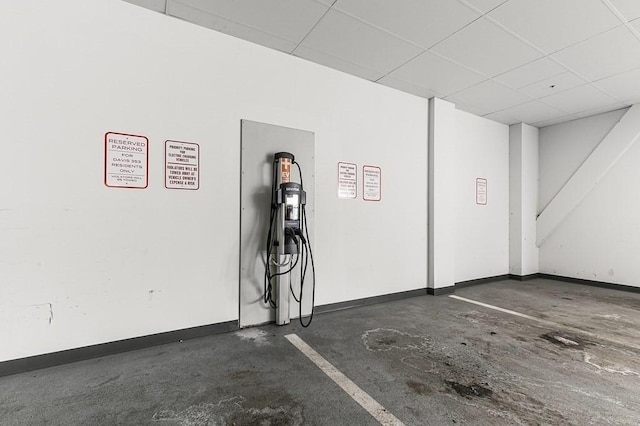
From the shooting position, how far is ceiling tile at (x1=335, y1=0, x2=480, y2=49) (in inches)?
97.8

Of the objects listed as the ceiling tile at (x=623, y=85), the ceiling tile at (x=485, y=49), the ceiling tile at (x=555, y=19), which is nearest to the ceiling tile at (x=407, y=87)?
the ceiling tile at (x=485, y=49)

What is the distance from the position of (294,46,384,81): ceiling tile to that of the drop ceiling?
0.01 m

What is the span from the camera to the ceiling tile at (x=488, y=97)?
13.5 ft

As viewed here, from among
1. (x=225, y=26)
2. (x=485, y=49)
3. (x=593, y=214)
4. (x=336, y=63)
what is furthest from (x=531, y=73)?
(x=225, y=26)

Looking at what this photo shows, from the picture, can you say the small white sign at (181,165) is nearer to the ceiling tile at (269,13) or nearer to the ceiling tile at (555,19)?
the ceiling tile at (269,13)

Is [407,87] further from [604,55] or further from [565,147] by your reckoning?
[565,147]

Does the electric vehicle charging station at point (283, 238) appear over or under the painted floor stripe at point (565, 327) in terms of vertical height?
over

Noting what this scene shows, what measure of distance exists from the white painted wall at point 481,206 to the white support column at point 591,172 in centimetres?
80

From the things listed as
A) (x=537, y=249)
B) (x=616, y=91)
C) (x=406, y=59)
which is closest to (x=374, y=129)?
(x=406, y=59)

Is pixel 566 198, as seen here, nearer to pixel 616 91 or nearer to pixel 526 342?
pixel 616 91

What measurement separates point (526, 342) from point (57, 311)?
405 centimetres

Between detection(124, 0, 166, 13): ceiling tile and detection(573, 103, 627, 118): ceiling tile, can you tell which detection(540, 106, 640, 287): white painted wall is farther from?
detection(124, 0, 166, 13): ceiling tile

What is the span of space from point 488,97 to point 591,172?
8.52ft

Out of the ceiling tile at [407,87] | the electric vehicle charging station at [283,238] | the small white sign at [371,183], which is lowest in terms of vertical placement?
the electric vehicle charging station at [283,238]
